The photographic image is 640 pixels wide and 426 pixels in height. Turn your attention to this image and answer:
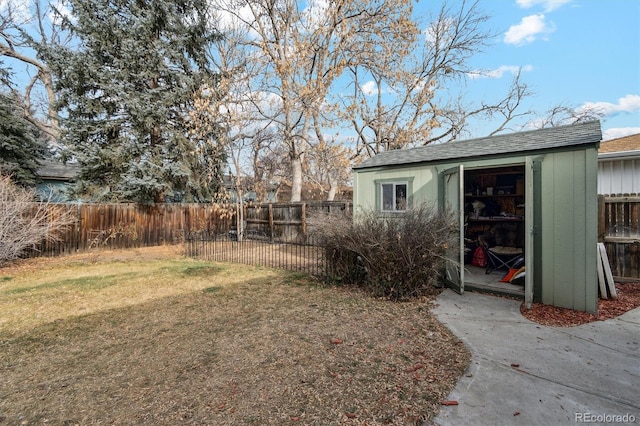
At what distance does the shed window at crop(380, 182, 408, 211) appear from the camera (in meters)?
6.91

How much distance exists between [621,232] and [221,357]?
8.09 meters

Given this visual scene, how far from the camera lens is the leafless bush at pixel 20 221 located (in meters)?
7.77

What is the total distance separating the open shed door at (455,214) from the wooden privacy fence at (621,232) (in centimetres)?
317

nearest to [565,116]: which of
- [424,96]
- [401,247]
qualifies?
[424,96]

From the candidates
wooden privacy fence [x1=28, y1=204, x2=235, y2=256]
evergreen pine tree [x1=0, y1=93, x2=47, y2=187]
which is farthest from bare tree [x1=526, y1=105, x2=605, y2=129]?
evergreen pine tree [x1=0, y1=93, x2=47, y2=187]

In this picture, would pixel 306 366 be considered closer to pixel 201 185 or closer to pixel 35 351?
pixel 35 351

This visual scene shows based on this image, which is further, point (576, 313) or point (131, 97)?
point (131, 97)

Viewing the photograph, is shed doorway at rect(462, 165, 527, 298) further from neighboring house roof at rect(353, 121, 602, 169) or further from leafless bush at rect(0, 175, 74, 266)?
leafless bush at rect(0, 175, 74, 266)

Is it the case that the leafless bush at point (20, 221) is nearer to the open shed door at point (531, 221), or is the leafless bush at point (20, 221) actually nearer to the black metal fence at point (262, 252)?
the black metal fence at point (262, 252)

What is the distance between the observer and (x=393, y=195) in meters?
7.12

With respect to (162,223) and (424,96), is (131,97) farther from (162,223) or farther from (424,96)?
(424,96)

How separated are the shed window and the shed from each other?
0.9 inches

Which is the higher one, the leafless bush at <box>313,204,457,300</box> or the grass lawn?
the leafless bush at <box>313,204,457,300</box>

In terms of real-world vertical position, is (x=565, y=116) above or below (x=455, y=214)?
above
